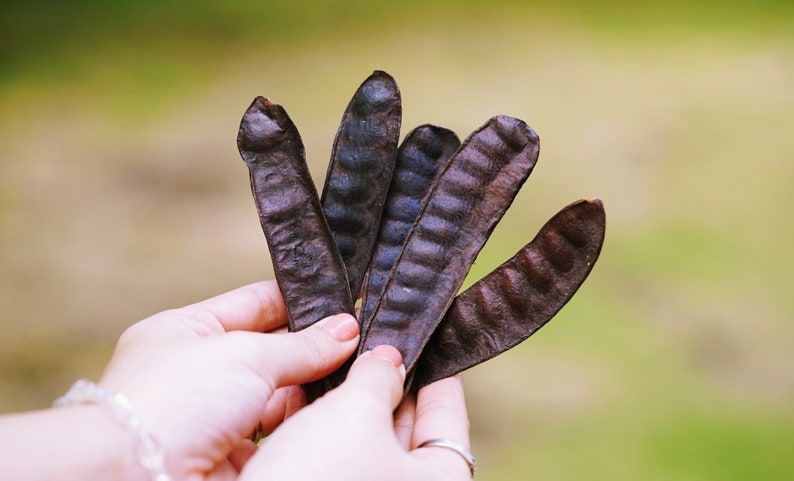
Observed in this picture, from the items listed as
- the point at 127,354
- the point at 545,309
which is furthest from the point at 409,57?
the point at 127,354

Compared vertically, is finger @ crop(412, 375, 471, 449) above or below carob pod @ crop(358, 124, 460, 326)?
below

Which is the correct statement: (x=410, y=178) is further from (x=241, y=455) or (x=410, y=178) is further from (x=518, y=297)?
(x=241, y=455)

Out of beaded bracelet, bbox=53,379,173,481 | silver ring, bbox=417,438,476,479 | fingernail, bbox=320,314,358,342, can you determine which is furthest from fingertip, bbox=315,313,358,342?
beaded bracelet, bbox=53,379,173,481

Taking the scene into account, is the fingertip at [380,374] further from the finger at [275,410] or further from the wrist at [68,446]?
the wrist at [68,446]

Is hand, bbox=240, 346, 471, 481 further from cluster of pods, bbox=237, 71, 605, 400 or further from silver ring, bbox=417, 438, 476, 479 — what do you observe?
cluster of pods, bbox=237, 71, 605, 400

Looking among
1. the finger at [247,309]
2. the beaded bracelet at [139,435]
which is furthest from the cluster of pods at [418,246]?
the beaded bracelet at [139,435]
